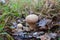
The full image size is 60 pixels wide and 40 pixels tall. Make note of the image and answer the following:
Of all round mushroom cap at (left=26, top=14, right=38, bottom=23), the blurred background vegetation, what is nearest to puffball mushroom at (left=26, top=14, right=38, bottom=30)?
round mushroom cap at (left=26, top=14, right=38, bottom=23)

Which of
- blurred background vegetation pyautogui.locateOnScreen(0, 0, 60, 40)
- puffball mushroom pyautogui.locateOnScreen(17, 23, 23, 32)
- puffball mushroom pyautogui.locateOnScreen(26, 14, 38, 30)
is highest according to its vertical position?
blurred background vegetation pyautogui.locateOnScreen(0, 0, 60, 40)

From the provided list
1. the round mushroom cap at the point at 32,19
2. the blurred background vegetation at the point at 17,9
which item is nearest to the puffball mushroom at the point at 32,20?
the round mushroom cap at the point at 32,19

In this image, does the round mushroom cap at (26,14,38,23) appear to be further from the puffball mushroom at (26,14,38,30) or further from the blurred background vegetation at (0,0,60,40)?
the blurred background vegetation at (0,0,60,40)

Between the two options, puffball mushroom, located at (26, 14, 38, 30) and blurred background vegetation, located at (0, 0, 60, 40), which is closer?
puffball mushroom, located at (26, 14, 38, 30)

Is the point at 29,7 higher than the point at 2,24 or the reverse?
higher

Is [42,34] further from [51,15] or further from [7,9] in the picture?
[7,9]

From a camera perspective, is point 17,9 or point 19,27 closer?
point 19,27

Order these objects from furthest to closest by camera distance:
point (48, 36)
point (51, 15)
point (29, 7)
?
point (29, 7), point (51, 15), point (48, 36)

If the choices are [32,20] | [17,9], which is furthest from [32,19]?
[17,9]

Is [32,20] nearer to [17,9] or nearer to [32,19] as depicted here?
[32,19]

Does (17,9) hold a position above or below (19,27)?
above

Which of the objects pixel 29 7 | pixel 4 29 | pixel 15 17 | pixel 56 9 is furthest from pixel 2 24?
pixel 56 9
